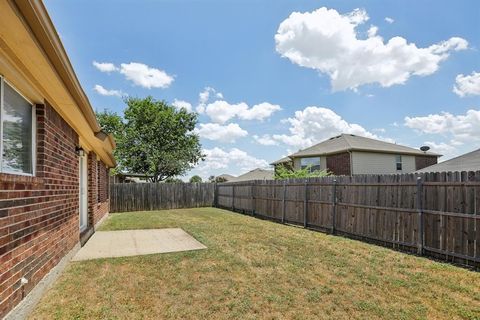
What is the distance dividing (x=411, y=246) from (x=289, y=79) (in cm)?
1205

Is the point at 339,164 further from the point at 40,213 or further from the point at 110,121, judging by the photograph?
the point at 110,121

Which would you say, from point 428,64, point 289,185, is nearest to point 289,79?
point 428,64

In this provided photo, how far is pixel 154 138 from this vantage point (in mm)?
33875

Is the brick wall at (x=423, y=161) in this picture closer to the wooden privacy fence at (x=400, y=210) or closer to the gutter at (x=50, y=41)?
the wooden privacy fence at (x=400, y=210)

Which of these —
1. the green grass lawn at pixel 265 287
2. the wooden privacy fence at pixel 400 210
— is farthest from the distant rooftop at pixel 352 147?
the green grass lawn at pixel 265 287

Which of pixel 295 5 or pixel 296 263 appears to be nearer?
pixel 296 263

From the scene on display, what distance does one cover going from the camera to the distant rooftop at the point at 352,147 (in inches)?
845

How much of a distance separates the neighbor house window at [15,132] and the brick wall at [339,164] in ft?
66.6

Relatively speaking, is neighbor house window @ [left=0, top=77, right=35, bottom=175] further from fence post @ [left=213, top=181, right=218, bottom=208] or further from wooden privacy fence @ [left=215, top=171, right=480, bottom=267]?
fence post @ [left=213, top=181, right=218, bottom=208]

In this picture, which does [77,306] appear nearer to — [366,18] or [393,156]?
[366,18]

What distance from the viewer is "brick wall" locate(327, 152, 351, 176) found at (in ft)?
70.2

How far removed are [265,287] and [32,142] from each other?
11.5ft

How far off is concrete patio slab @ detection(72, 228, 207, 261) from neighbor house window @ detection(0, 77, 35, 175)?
2.91 meters

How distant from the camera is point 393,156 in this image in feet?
75.5
